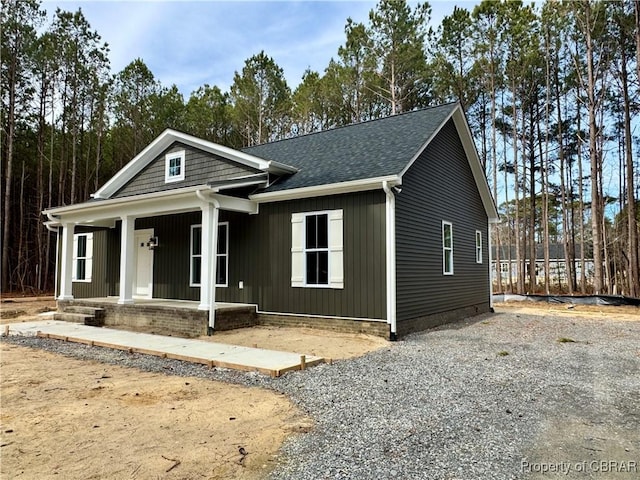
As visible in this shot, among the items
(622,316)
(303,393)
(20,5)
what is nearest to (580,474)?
(303,393)

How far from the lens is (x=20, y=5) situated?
18.0 meters

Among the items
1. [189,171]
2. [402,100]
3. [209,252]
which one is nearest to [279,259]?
[209,252]

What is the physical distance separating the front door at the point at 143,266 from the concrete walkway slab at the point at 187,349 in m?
2.64

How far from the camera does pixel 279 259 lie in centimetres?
907

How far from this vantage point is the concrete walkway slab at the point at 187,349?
5.44 metres

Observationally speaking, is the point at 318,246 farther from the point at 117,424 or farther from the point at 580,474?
the point at 580,474

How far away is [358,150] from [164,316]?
5.77 meters

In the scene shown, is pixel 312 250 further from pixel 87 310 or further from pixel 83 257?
pixel 83 257

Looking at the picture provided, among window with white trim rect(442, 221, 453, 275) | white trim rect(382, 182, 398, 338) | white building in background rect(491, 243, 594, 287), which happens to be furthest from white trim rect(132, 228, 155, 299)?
white building in background rect(491, 243, 594, 287)

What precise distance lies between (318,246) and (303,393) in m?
4.44

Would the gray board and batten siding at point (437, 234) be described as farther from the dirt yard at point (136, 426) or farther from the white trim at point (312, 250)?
the dirt yard at point (136, 426)

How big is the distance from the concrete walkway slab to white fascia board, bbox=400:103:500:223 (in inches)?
205

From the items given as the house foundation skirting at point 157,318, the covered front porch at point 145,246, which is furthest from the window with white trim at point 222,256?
the house foundation skirting at point 157,318

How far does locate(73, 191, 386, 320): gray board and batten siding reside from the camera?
7.88 metres
